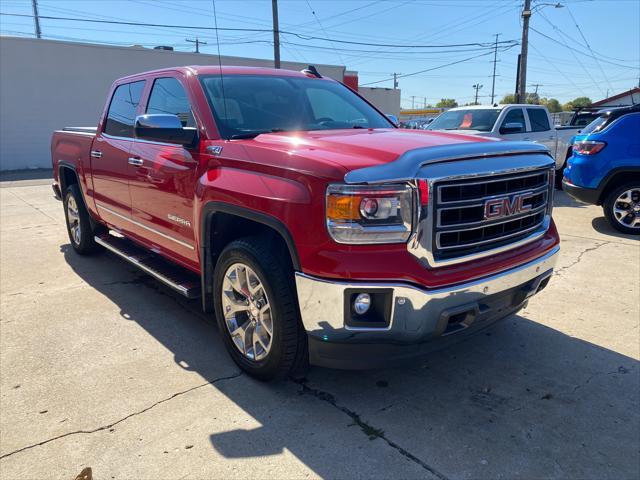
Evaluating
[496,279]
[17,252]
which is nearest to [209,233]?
[496,279]

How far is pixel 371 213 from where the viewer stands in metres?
2.42

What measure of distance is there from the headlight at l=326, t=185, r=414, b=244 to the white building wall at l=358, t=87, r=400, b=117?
31.1 metres

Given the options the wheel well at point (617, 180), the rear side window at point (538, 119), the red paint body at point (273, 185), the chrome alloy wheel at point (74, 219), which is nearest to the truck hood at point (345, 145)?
the red paint body at point (273, 185)

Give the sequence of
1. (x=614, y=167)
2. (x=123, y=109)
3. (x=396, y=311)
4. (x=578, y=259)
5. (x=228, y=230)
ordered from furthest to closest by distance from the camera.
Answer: (x=614, y=167) → (x=578, y=259) → (x=123, y=109) → (x=228, y=230) → (x=396, y=311)

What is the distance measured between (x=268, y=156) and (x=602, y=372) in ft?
8.62

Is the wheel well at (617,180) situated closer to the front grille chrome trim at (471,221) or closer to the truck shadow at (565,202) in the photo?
the truck shadow at (565,202)

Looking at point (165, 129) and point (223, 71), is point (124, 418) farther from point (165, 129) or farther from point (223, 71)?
point (223, 71)

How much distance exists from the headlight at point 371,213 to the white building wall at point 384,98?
31.1m

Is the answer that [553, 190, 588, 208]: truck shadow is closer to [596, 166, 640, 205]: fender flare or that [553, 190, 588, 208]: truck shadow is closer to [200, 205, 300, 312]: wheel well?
[596, 166, 640, 205]: fender flare

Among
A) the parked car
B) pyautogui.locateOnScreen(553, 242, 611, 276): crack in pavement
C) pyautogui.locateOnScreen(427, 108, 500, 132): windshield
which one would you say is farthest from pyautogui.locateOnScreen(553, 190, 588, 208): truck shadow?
pyautogui.locateOnScreen(553, 242, 611, 276): crack in pavement

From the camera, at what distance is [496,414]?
111 inches

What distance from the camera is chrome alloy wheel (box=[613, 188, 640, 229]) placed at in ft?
23.2

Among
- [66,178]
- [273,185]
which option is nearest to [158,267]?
[273,185]

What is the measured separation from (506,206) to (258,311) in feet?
5.22
